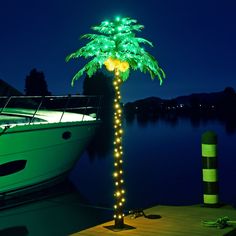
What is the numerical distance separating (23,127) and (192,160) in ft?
54.1

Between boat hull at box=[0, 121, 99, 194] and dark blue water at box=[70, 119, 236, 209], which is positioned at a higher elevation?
boat hull at box=[0, 121, 99, 194]

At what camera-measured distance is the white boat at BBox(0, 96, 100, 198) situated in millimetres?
11469

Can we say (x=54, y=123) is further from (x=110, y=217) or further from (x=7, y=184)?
(x=110, y=217)

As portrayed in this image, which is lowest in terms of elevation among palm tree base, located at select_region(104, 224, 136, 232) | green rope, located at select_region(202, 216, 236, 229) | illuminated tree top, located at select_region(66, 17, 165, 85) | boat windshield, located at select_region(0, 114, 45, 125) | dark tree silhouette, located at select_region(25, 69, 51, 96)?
palm tree base, located at select_region(104, 224, 136, 232)

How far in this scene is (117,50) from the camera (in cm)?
643

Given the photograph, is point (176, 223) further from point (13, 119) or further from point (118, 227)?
point (13, 119)

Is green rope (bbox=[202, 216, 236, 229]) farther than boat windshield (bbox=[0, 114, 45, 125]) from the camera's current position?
No

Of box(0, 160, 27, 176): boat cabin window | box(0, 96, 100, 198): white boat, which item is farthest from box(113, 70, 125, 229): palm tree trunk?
box(0, 160, 27, 176): boat cabin window

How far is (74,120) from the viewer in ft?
44.9

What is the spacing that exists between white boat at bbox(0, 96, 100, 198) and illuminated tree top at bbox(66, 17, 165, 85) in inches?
203

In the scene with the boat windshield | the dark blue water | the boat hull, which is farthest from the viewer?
the dark blue water

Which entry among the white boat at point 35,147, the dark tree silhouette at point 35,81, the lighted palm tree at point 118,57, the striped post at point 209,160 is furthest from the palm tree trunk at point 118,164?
the dark tree silhouette at point 35,81

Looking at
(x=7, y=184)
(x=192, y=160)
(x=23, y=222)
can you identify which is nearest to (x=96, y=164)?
(x=192, y=160)

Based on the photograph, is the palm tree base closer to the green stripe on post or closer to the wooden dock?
the wooden dock
